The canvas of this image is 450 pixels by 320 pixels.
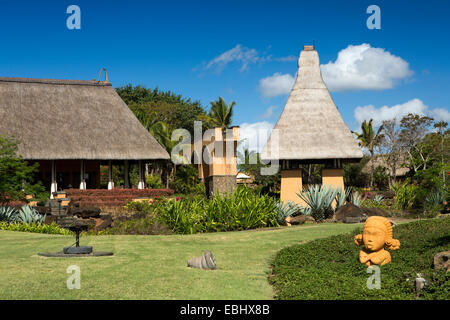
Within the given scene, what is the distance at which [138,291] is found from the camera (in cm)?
686

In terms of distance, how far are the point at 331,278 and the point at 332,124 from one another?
13637mm

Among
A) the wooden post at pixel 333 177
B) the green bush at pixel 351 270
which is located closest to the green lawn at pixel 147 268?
the green bush at pixel 351 270

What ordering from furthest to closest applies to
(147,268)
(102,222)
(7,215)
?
(7,215) < (102,222) < (147,268)

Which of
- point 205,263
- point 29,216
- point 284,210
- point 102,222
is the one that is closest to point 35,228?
point 29,216

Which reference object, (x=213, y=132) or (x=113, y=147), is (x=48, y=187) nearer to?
(x=113, y=147)

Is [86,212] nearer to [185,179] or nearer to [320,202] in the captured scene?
[320,202]

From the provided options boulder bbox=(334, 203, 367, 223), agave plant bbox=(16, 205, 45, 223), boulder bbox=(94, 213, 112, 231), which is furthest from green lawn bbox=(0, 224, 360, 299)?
boulder bbox=(334, 203, 367, 223)

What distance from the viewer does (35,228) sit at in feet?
52.7

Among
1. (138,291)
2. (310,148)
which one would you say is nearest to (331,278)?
(138,291)

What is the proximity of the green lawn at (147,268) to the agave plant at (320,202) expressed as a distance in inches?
185

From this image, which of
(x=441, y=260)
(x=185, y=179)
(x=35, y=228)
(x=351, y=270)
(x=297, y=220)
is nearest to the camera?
(x=441, y=260)

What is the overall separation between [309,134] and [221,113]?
72.1ft

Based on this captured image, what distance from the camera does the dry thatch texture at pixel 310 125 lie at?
2014cm
